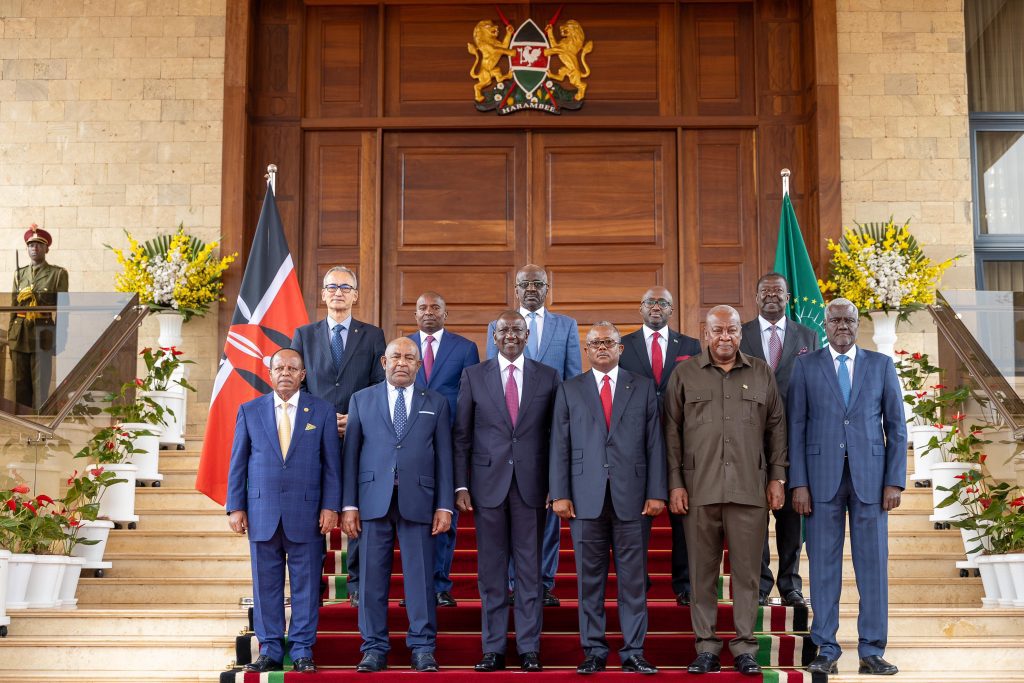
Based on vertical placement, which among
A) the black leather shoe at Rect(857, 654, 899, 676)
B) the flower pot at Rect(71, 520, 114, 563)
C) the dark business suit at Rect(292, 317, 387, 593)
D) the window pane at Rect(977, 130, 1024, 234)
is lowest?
the black leather shoe at Rect(857, 654, 899, 676)

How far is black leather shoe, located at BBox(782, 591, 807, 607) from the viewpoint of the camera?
6.33 meters

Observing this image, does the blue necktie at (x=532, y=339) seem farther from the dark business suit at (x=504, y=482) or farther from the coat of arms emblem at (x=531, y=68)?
the coat of arms emblem at (x=531, y=68)

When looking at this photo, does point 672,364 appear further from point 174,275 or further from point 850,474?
point 174,275

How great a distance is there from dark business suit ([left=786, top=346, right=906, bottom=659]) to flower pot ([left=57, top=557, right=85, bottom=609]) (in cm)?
389

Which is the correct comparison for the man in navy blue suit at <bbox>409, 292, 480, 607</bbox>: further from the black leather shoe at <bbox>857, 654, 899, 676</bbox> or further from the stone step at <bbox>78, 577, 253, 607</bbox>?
the black leather shoe at <bbox>857, 654, 899, 676</bbox>

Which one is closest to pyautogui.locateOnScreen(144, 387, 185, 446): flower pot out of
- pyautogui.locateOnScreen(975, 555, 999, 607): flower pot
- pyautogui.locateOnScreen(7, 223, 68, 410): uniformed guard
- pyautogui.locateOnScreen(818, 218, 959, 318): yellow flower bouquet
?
pyautogui.locateOnScreen(7, 223, 68, 410): uniformed guard

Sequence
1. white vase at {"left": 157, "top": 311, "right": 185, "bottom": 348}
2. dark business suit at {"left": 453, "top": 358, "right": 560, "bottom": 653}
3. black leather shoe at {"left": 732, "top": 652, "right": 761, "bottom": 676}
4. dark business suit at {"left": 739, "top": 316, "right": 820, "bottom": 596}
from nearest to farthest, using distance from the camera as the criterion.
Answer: black leather shoe at {"left": 732, "top": 652, "right": 761, "bottom": 676}
dark business suit at {"left": 453, "top": 358, "right": 560, "bottom": 653}
dark business suit at {"left": 739, "top": 316, "right": 820, "bottom": 596}
white vase at {"left": 157, "top": 311, "right": 185, "bottom": 348}

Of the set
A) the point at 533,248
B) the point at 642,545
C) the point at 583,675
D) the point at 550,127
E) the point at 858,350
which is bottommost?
the point at 583,675

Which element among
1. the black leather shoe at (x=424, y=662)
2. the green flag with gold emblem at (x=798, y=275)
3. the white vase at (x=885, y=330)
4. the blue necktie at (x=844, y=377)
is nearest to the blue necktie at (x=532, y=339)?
the blue necktie at (x=844, y=377)

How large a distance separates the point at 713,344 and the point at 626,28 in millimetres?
5234

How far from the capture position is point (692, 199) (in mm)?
10297

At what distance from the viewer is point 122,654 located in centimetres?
614

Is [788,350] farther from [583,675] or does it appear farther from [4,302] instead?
[4,302]

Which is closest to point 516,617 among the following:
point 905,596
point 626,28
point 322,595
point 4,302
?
point 322,595
